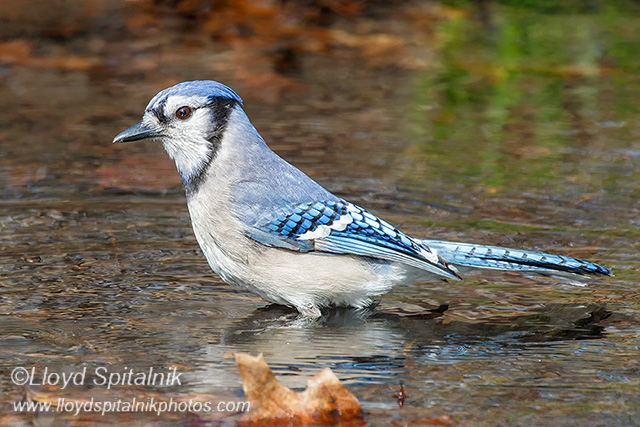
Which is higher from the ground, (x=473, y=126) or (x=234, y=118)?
(x=234, y=118)

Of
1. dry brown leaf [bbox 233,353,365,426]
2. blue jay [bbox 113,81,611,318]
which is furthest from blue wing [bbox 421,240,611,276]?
dry brown leaf [bbox 233,353,365,426]

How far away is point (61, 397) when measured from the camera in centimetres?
327

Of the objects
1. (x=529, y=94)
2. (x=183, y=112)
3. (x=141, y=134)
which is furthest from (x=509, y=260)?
(x=529, y=94)

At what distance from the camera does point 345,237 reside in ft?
13.7

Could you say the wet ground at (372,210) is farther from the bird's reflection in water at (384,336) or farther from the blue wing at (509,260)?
the blue wing at (509,260)

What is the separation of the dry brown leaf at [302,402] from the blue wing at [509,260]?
1.27 m

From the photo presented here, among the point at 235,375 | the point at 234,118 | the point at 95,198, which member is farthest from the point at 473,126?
the point at 235,375

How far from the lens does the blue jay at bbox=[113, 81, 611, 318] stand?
13.5 ft

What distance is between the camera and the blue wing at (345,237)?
412 cm

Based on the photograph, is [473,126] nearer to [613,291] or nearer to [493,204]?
[493,204]

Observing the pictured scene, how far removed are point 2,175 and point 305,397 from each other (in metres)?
3.51

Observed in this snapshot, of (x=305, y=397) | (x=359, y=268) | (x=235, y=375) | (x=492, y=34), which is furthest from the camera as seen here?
(x=492, y=34)

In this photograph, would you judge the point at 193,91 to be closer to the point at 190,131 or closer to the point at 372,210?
the point at 190,131

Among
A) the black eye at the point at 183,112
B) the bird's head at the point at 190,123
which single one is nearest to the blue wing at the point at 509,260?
the bird's head at the point at 190,123
